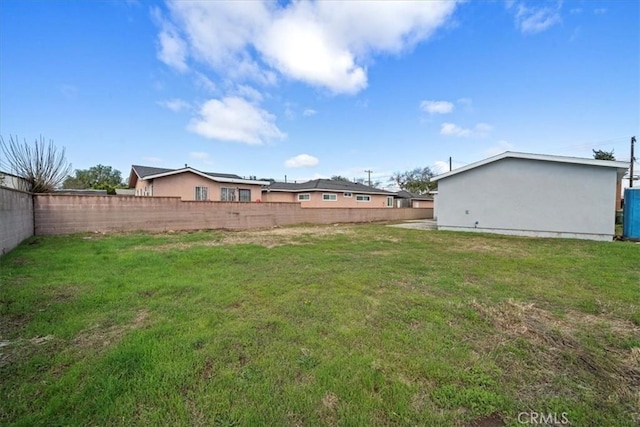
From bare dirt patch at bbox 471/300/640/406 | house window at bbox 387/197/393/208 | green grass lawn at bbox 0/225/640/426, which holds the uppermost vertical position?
house window at bbox 387/197/393/208

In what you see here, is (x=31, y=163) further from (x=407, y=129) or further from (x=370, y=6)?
(x=407, y=129)

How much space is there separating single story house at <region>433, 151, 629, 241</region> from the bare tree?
19.2 metres

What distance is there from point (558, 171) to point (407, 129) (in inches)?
372

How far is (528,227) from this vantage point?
459 inches

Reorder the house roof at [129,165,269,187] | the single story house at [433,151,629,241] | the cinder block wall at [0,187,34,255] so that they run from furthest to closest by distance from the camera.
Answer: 1. the house roof at [129,165,269,187]
2. the single story house at [433,151,629,241]
3. the cinder block wall at [0,187,34,255]

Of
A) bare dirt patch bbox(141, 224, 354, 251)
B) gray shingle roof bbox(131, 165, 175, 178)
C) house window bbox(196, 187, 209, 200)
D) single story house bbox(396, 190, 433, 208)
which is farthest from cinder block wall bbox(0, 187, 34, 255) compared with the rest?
single story house bbox(396, 190, 433, 208)

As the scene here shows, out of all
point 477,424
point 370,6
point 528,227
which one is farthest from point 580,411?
point 528,227

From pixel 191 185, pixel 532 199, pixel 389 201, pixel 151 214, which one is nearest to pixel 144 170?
pixel 191 185

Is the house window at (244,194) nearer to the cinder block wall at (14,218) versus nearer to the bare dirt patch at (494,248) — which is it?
the cinder block wall at (14,218)

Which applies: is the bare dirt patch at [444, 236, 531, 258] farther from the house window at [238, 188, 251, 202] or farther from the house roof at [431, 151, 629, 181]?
the house window at [238, 188, 251, 202]

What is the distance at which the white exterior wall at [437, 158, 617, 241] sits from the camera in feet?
33.8

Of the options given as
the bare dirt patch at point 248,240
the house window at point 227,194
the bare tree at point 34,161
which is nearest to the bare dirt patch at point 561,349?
the bare dirt patch at point 248,240

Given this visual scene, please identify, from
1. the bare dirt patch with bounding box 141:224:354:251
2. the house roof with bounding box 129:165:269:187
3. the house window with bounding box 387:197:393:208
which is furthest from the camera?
the house window with bounding box 387:197:393:208

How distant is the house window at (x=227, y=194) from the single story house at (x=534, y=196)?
41.8ft
